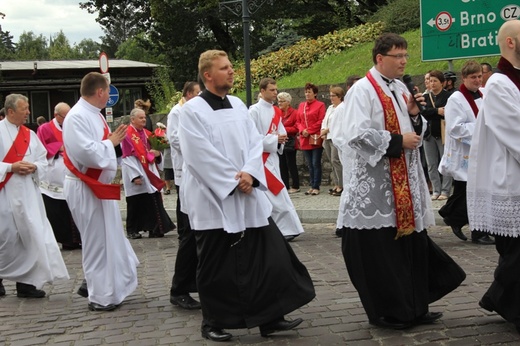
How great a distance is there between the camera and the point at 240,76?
23.5 m

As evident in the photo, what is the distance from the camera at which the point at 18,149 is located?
28.1 feet

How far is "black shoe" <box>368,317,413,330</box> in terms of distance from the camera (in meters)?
5.87

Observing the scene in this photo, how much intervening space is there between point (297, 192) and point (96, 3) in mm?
27951

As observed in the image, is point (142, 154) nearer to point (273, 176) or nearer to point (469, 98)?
point (273, 176)

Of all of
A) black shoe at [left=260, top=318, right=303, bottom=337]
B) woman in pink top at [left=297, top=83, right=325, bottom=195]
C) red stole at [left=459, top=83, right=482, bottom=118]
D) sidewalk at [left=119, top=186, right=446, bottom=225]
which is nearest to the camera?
black shoe at [left=260, top=318, right=303, bottom=337]

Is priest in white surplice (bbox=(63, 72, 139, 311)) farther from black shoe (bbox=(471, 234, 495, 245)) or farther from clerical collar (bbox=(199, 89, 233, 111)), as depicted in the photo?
black shoe (bbox=(471, 234, 495, 245))

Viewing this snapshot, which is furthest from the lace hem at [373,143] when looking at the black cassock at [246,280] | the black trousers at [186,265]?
the black trousers at [186,265]

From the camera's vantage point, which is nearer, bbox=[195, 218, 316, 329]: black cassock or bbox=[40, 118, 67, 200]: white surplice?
bbox=[195, 218, 316, 329]: black cassock

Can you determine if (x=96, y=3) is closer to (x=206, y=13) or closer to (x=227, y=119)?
(x=206, y=13)

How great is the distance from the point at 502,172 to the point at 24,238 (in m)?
4.94

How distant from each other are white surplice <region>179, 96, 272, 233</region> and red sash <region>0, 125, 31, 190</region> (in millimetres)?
3013

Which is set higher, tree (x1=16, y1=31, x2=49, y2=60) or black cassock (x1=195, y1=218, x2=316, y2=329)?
tree (x1=16, y1=31, x2=49, y2=60)

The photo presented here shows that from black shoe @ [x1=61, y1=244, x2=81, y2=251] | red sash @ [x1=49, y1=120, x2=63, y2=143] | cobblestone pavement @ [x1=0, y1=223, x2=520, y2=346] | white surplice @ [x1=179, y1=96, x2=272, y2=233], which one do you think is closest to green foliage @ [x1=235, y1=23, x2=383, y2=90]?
red sash @ [x1=49, y1=120, x2=63, y2=143]

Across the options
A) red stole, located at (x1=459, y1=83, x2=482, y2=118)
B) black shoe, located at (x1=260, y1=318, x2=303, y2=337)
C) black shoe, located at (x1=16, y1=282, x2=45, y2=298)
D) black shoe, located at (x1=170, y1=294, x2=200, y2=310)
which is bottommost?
black shoe, located at (x1=16, y1=282, x2=45, y2=298)
